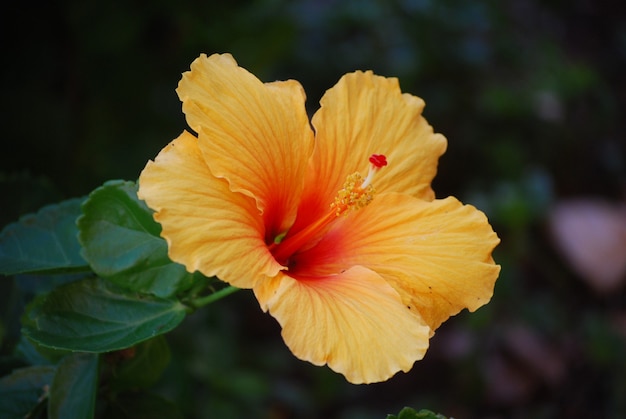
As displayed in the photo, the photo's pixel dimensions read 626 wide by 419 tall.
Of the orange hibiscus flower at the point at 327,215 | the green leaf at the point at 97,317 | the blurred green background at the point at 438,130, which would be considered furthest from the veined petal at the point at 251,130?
the blurred green background at the point at 438,130

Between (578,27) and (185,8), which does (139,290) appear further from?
(578,27)

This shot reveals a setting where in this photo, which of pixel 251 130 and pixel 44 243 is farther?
pixel 44 243

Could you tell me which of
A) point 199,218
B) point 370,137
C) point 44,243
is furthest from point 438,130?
point 199,218

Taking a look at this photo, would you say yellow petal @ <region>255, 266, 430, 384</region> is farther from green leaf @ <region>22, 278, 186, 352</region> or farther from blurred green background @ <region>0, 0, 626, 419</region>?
blurred green background @ <region>0, 0, 626, 419</region>

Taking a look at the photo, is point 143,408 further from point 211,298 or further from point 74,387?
point 211,298

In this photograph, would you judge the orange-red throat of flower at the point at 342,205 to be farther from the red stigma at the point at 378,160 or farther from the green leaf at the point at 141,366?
the green leaf at the point at 141,366

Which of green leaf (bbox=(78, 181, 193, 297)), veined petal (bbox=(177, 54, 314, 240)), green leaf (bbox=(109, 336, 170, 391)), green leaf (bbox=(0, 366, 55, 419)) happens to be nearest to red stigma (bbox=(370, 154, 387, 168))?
veined petal (bbox=(177, 54, 314, 240))

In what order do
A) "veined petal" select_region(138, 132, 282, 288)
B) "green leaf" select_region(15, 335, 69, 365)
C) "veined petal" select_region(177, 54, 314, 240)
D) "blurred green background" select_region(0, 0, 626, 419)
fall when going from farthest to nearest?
1. "blurred green background" select_region(0, 0, 626, 419)
2. "green leaf" select_region(15, 335, 69, 365)
3. "veined petal" select_region(177, 54, 314, 240)
4. "veined petal" select_region(138, 132, 282, 288)
